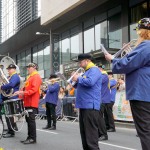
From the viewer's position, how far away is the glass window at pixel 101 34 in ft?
79.5

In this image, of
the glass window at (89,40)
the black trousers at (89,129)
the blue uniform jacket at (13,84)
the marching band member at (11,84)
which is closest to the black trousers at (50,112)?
the marching band member at (11,84)

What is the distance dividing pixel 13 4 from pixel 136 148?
38.0m

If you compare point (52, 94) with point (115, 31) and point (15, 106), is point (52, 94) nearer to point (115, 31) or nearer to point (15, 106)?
point (15, 106)

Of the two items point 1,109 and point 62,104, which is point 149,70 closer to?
point 1,109

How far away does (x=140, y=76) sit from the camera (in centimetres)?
423

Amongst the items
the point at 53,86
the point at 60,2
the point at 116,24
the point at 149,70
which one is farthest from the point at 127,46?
the point at 60,2

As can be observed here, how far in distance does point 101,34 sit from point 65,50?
7.11 metres

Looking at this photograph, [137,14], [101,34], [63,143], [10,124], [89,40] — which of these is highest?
[137,14]

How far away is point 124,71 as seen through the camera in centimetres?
423

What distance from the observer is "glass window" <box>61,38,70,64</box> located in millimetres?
30750

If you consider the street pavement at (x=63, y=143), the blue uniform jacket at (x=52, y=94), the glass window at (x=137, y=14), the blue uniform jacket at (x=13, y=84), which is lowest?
the street pavement at (x=63, y=143)

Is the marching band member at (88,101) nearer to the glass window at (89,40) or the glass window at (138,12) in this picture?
the glass window at (138,12)

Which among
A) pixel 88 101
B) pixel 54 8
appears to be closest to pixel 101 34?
pixel 54 8

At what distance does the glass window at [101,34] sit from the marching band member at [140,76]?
1967cm
